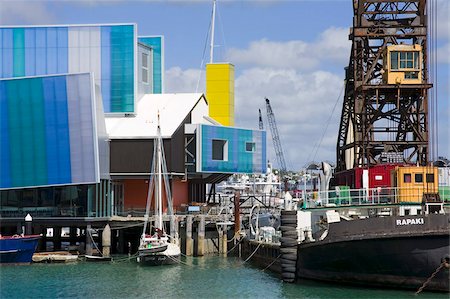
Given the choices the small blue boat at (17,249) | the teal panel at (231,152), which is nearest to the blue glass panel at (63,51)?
the teal panel at (231,152)

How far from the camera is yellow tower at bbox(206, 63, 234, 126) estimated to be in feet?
316

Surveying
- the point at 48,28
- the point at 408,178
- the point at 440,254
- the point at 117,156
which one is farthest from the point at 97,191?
the point at 440,254

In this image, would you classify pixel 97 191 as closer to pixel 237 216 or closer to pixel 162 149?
pixel 162 149

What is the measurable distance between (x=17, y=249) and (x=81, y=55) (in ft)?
82.5

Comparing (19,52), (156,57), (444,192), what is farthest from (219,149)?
(444,192)

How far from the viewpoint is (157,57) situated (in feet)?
308

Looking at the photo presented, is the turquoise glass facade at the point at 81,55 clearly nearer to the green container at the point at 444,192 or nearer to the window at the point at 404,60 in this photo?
the window at the point at 404,60

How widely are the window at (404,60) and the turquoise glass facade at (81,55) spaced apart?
2405 cm

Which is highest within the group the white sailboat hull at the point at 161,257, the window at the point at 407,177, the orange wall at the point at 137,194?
the window at the point at 407,177

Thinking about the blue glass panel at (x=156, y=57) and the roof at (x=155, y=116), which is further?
the blue glass panel at (x=156, y=57)

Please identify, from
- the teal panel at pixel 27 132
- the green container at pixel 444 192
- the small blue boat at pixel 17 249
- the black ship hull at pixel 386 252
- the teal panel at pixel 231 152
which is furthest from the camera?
the teal panel at pixel 231 152

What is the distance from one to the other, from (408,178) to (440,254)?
33.2ft

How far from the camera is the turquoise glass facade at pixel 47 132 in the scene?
7106cm

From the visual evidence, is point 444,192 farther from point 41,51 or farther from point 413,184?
point 41,51
